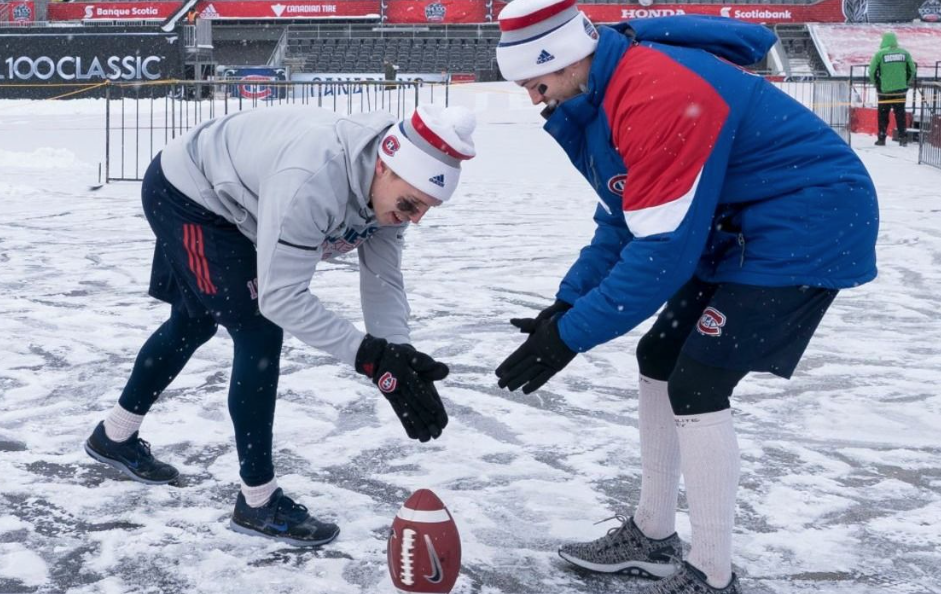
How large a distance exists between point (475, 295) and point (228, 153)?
411 centimetres

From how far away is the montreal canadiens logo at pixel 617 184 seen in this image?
2.89 meters

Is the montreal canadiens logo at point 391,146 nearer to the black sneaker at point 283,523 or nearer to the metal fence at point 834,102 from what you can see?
the black sneaker at point 283,523

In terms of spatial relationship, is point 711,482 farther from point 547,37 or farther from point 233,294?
point 233,294

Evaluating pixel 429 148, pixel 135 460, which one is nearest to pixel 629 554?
pixel 429 148

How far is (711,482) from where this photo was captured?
2.87 metres

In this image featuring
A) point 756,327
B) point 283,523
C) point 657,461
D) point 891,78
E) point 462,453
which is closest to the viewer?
point 756,327

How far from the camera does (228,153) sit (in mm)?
3346

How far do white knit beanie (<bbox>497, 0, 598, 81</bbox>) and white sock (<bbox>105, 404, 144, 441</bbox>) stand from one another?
6.76 feet

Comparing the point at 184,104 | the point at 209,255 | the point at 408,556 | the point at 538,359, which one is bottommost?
the point at 184,104

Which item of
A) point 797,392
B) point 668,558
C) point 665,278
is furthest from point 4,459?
point 797,392

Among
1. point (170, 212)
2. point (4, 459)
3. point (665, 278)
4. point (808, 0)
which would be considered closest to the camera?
point (665, 278)

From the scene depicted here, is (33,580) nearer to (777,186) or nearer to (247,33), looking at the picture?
(777,186)

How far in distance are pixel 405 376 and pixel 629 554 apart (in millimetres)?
882

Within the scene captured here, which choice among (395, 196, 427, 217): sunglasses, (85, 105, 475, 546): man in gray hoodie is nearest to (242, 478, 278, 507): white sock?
(85, 105, 475, 546): man in gray hoodie
